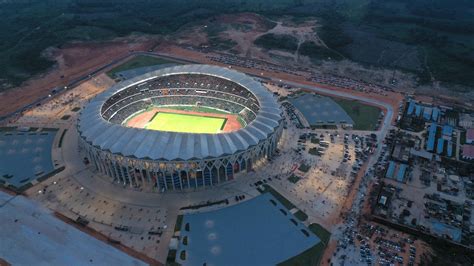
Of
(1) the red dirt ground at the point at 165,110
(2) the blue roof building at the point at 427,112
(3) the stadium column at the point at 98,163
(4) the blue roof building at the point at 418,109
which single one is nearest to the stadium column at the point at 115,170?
(3) the stadium column at the point at 98,163

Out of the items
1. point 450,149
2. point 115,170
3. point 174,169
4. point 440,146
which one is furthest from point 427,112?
point 115,170

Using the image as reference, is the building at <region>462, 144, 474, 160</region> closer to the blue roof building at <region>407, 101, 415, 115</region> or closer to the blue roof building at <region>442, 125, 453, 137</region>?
the blue roof building at <region>442, 125, 453, 137</region>

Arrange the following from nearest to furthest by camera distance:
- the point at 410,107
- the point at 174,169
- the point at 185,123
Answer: the point at 174,169 → the point at 185,123 → the point at 410,107

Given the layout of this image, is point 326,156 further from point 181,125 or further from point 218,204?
point 181,125

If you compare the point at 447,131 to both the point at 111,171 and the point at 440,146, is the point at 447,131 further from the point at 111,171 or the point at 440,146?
the point at 111,171

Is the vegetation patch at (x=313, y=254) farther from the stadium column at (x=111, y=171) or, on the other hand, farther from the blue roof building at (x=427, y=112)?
the blue roof building at (x=427, y=112)

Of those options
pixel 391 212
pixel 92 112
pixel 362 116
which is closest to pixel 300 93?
pixel 362 116

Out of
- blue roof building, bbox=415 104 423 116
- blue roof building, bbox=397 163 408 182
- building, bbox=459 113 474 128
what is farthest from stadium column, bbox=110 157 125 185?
building, bbox=459 113 474 128
